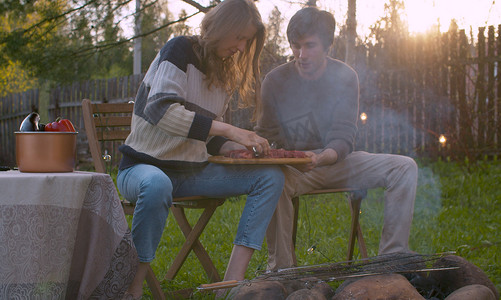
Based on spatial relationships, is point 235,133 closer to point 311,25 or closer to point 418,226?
point 311,25

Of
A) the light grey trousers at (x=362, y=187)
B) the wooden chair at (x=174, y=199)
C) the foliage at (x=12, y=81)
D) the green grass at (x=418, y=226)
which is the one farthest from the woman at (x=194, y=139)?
the foliage at (x=12, y=81)

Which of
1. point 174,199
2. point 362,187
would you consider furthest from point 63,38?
point 362,187

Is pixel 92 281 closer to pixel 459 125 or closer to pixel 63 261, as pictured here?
pixel 63 261

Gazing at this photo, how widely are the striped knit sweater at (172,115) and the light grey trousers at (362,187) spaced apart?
1.80ft

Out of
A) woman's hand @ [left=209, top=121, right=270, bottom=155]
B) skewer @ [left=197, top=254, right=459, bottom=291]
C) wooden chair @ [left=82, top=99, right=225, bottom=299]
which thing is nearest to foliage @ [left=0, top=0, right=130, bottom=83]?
wooden chair @ [left=82, top=99, right=225, bottom=299]

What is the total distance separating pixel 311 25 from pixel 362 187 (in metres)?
1.04

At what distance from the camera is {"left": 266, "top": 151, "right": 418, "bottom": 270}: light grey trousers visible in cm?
293

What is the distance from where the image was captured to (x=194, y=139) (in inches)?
106

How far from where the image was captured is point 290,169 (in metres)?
3.05

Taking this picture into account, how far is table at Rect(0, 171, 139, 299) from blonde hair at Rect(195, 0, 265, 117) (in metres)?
1.02

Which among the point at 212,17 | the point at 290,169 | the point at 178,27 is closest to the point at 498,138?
the point at 178,27

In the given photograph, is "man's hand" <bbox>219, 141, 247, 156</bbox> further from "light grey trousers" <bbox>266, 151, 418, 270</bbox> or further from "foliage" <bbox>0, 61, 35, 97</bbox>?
"foliage" <bbox>0, 61, 35, 97</bbox>

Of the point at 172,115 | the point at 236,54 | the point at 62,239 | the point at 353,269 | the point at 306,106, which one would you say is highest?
the point at 236,54

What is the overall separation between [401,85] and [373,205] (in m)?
3.04
